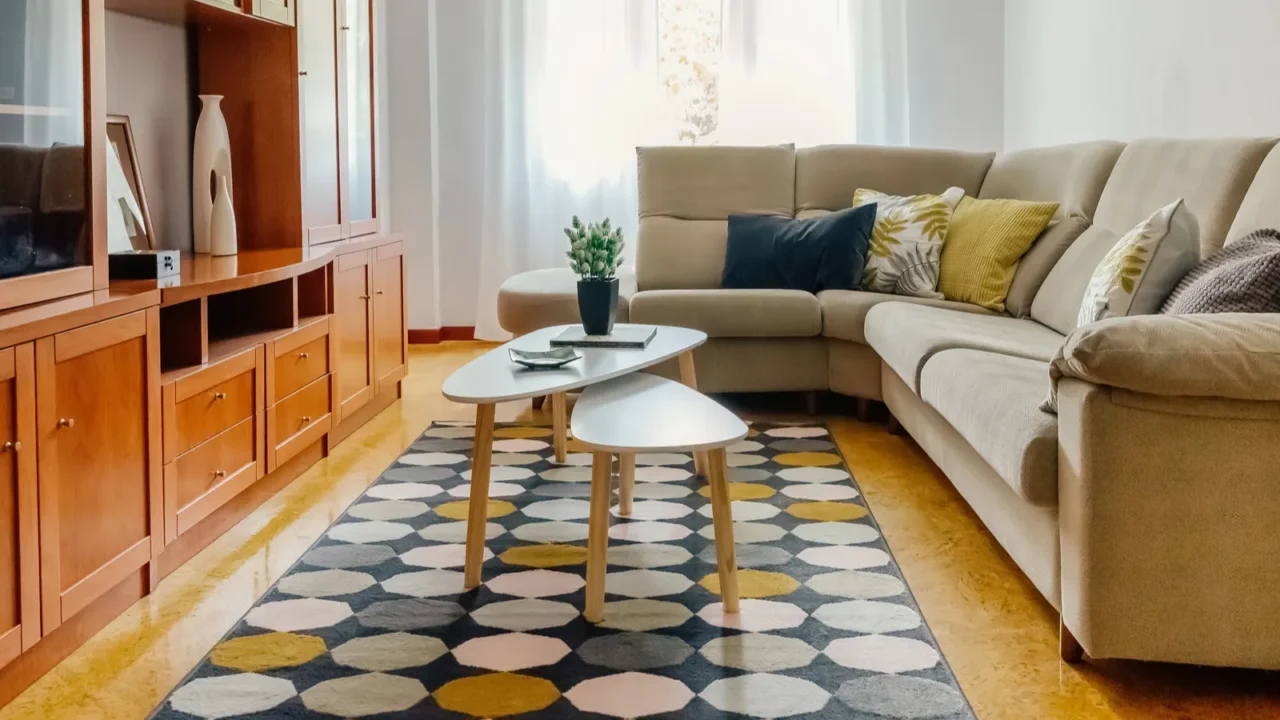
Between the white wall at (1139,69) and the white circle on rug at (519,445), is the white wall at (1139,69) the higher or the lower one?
the higher one

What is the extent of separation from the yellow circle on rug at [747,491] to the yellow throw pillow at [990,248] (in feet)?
4.01

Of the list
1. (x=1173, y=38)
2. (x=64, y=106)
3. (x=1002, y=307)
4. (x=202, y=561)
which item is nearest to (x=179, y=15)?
(x=64, y=106)

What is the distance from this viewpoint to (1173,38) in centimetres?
413

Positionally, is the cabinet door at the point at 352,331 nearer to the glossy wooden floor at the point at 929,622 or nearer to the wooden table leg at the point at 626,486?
the glossy wooden floor at the point at 929,622

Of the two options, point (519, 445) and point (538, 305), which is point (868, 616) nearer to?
point (519, 445)

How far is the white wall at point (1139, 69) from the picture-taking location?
3.59 metres

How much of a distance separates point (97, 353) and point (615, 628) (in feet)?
3.42

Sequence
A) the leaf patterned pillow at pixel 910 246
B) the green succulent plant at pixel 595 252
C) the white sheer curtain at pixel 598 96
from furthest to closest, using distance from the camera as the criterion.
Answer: the white sheer curtain at pixel 598 96 → the leaf patterned pillow at pixel 910 246 → the green succulent plant at pixel 595 252

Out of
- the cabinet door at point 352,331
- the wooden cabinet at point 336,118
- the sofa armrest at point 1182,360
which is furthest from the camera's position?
the wooden cabinet at point 336,118

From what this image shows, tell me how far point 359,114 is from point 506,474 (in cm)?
171

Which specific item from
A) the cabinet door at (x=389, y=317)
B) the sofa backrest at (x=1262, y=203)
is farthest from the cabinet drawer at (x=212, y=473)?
the sofa backrest at (x=1262, y=203)

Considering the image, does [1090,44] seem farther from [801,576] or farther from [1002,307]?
[801,576]

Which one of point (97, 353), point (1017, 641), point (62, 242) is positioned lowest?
point (1017, 641)

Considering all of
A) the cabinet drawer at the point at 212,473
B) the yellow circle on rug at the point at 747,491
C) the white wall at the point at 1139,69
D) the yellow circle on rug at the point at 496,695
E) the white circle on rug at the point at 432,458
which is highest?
the white wall at the point at 1139,69
